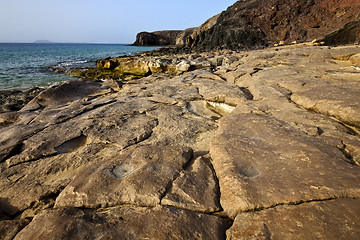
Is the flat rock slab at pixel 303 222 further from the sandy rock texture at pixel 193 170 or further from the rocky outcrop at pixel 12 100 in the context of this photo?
the rocky outcrop at pixel 12 100

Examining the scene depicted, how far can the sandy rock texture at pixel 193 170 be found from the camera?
127 cm

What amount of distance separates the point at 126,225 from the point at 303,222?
3.95 ft

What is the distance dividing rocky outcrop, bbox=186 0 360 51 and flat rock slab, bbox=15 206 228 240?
18950mm

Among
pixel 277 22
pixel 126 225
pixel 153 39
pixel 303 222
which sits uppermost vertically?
pixel 153 39

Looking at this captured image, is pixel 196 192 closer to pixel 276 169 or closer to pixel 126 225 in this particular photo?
pixel 126 225

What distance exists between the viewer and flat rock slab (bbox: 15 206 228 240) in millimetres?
1234

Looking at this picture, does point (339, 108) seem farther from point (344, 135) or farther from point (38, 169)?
point (38, 169)

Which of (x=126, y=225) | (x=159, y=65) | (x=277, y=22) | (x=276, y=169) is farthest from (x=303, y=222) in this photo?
(x=277, y=22)

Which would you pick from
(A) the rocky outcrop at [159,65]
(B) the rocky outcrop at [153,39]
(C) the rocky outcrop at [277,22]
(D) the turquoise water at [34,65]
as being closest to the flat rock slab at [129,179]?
(A) the rocky outcrop at [159,65]

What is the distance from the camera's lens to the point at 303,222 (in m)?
1.18

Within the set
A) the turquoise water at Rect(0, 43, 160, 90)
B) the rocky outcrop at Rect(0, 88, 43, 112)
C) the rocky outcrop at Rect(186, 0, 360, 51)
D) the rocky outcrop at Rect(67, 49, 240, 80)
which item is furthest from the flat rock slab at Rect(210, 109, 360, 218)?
the rocky outcrop at Rect(186, 0, 360, 51)

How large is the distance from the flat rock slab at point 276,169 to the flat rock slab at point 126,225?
0.27m

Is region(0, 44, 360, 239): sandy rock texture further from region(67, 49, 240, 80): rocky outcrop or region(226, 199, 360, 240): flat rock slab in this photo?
region(67, 49, 240, 80): rocky outcrop

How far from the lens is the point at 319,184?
1.45 m
